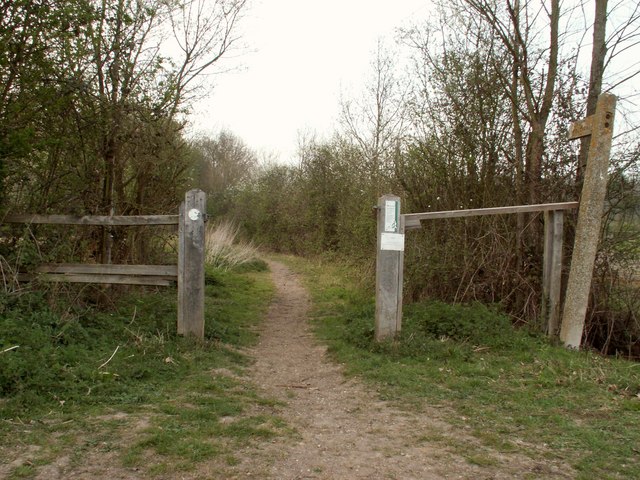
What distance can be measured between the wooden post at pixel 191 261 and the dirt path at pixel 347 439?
1047 mm

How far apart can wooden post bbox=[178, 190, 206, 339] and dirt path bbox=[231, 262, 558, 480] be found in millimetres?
1047

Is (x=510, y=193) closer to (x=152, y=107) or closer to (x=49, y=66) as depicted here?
(x=152, y=107)

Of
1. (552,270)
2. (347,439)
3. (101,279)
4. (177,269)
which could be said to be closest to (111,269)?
(101,279)

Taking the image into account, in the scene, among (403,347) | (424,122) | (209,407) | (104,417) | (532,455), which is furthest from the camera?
(424,122)

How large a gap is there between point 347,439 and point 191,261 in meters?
3.36

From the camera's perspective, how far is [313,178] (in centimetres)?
2420

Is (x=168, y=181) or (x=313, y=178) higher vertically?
(x=313, y=178)

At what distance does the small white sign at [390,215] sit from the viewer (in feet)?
22.5

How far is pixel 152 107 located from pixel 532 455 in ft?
24.7

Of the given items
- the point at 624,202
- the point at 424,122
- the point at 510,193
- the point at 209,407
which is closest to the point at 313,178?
the point at 424,122

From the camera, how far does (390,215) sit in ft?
22.5

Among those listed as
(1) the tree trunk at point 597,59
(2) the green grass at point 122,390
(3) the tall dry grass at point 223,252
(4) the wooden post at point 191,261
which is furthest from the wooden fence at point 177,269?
(3) the tall dry grass at point 223,252

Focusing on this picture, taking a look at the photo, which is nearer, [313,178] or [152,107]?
[152,107]

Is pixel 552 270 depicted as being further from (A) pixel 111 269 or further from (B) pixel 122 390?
(A) pixel 111 269
